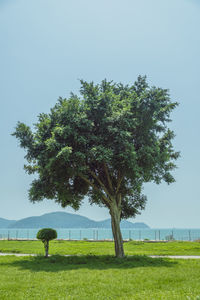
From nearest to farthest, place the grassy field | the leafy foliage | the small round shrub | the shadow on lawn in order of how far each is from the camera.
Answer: the grassy field → the shadow on lawn → the leafy foliage → the small round shrub

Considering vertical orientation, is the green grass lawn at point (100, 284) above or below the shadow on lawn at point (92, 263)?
above

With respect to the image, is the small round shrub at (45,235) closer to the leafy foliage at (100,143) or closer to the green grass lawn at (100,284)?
the leafy foliage at (100,143)

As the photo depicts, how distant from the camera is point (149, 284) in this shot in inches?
375

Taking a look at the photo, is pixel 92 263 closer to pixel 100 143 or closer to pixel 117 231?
pixel 117 231

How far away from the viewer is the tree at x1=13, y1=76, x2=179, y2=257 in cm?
1641

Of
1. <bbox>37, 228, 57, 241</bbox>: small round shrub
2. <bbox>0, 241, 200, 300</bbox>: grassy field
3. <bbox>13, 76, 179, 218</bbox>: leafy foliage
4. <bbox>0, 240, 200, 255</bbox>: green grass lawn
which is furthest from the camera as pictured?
<bbox>0, 240, 200, 255</bbox>: green grass lawn

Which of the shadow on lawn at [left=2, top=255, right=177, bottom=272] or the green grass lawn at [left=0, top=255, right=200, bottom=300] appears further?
the shadow on lawn at [left=2, top=255, right=177, bottom=272]

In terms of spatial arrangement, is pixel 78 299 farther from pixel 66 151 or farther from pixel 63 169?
pixel 63 169

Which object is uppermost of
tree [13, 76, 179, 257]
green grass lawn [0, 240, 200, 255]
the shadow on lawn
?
tree [13, 76, 179, 257]

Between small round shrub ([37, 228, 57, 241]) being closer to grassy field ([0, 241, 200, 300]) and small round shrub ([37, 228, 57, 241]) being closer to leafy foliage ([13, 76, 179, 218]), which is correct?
leafy foliage ([13, 76, 179, 218])

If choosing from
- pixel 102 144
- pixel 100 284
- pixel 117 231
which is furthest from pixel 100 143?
pixel 100 284

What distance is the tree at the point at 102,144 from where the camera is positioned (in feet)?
53.8

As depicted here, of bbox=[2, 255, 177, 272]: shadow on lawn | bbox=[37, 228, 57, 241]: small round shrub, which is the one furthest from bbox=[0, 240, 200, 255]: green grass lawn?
bbox=[2, 255, 177, 272]: shadow on lawn

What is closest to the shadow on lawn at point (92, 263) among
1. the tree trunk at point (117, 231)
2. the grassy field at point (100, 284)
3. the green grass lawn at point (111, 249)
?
the grassy field at point (100, 284)
